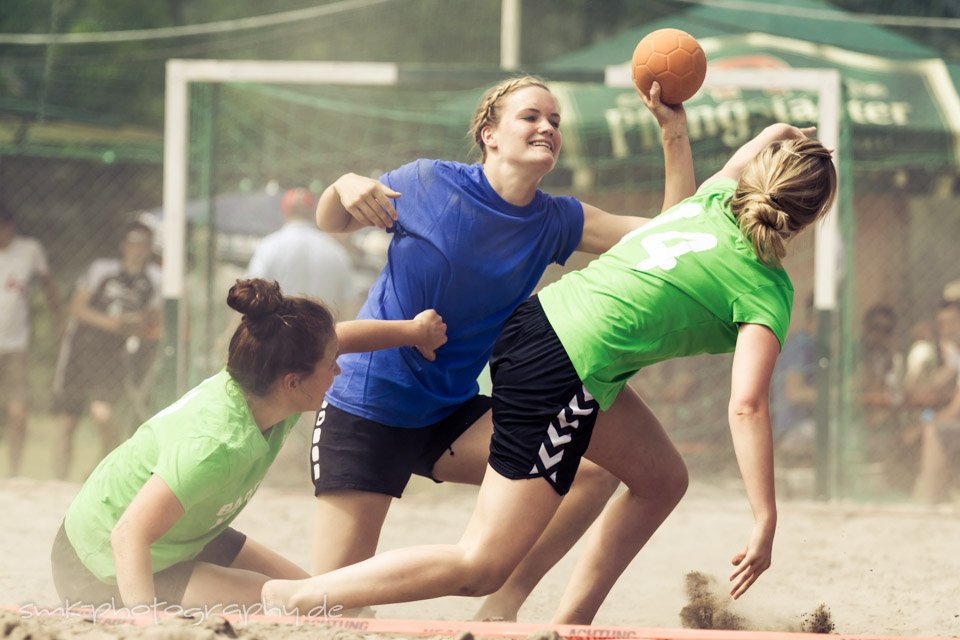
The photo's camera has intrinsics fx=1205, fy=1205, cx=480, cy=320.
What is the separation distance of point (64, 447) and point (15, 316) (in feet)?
3.04

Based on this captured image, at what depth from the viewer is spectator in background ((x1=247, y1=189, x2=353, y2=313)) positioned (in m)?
7.55

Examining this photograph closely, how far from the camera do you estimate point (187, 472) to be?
3109 millimetres

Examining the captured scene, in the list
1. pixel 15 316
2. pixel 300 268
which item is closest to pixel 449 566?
pixel 300 268

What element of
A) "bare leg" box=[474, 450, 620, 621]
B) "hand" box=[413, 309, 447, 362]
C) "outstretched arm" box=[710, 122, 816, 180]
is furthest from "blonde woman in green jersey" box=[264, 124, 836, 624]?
"bare leg" box=[474, 450, 620, 621]

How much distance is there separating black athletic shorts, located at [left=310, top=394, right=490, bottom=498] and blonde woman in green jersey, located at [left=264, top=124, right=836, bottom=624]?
429 mm

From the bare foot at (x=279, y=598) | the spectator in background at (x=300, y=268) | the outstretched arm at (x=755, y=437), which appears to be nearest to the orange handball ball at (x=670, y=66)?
the outstretched arm at (x=755, y=437)

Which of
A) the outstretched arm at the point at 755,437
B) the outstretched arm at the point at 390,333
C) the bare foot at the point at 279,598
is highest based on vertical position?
the outstretched arm at the point at 390,333

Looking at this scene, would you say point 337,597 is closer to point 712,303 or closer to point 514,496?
point 514,496

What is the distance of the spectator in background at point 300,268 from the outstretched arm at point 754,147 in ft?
14.2

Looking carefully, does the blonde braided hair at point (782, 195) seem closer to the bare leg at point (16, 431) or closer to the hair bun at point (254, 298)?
the hair bun at point (254, 298)

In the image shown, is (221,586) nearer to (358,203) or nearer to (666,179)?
(358,203)

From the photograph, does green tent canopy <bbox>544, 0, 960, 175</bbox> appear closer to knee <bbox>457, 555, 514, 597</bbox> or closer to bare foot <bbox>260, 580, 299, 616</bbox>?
knee <bbox>457, 555, 514, 597</bbox>

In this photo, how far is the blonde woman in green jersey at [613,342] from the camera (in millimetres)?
2961

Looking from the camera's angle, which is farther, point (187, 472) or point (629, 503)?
point (629, 503)
